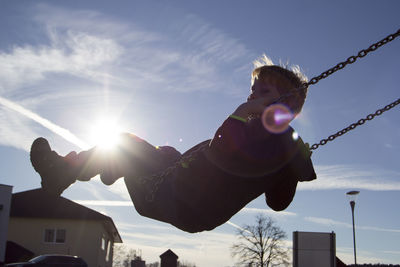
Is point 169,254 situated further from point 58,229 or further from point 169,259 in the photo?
point 58,229

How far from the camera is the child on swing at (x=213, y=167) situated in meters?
3.13

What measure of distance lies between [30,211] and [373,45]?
30.5 metres

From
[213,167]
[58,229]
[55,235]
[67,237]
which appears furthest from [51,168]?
[58,229]

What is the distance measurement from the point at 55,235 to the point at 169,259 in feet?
38.1

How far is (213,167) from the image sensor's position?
314cm

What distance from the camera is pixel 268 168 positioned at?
3.28m

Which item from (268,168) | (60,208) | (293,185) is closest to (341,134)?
(293,185)

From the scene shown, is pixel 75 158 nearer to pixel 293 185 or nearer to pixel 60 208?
pixel 293 185

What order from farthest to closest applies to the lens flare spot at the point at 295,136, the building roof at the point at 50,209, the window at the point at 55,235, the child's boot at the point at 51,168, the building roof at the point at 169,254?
the building roof at the point at 50,209, the window at the point at 55,235, the building roof at the point at 169,254, the child's boot at the point at 51,168, the lens flare spot at the point at 295,136

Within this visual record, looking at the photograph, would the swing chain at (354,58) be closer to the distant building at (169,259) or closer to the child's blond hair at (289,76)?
the child's blond hair at (289,76)

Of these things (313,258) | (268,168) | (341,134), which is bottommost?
(313,258)

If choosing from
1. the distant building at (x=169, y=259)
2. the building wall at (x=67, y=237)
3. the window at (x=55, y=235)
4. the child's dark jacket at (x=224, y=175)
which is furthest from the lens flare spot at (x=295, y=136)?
the window at (x=55, y=235)

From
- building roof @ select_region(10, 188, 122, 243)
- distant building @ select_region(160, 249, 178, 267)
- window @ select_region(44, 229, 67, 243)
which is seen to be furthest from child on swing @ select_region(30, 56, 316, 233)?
window @ select_region(44, 229, 67, 243)

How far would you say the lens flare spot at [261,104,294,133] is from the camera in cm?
314
